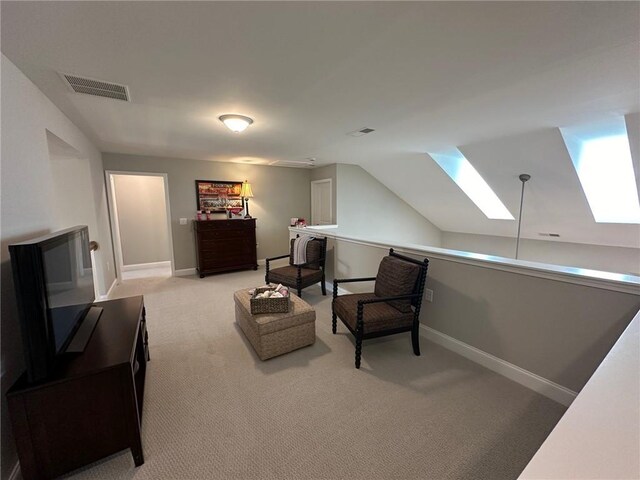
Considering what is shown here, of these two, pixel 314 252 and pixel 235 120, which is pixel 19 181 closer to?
pixel 235 120

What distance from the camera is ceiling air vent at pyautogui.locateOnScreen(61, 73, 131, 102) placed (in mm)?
2008

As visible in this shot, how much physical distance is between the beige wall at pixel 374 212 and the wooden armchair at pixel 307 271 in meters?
1.75

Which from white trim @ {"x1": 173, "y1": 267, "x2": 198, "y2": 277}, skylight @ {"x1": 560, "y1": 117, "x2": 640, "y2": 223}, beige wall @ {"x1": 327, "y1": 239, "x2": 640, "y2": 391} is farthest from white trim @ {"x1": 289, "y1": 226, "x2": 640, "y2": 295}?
white trim @ {"x1": 173, "y1": 267, "x2": 198, "y2": 277}

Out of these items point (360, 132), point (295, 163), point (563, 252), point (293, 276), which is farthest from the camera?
point (295, 163)

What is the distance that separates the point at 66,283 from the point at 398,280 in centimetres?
244

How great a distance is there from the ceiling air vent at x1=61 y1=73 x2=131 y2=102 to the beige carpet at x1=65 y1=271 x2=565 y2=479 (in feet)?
7.74

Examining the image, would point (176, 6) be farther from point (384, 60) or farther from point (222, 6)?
point (384, 60)

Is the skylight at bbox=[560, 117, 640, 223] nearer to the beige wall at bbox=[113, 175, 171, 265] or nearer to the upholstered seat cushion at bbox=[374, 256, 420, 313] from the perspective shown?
the upholstered seat cushion at bbox=[374, 256, 420, 313]

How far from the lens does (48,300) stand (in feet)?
4.23

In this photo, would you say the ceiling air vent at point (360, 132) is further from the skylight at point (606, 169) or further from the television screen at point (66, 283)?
the television screen at point (66, 283)

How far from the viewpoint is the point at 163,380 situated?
2.18 metres

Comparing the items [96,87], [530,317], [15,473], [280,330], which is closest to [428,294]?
[530,317]

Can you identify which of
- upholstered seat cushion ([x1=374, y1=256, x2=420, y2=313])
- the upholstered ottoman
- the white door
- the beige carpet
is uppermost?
the white door

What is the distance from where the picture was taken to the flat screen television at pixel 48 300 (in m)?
1.18
